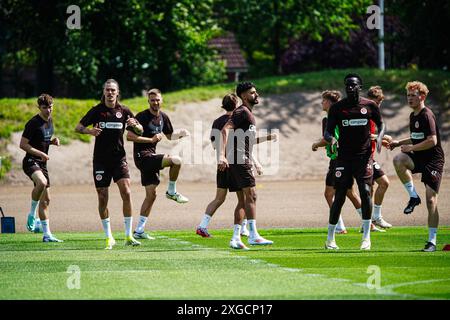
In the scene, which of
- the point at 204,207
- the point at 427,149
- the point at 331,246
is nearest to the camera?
the point at 427,149

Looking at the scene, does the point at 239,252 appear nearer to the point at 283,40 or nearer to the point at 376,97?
the point at 376,97

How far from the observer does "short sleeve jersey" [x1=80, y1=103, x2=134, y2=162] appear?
15.4 meters

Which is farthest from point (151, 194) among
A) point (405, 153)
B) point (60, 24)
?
point (60, 24)

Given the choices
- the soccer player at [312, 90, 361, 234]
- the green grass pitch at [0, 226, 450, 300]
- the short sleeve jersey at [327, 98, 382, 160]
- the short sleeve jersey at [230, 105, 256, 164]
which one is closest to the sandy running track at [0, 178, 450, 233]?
the soccer player at [312, 90, 361, 234]

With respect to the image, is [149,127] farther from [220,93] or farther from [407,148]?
[220,93]

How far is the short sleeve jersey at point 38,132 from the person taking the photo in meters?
16.9

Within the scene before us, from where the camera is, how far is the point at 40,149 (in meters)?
17.1

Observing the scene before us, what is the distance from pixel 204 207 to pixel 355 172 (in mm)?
10572

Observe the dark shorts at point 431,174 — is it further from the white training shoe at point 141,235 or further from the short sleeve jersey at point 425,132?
the white training shoe at point 141,235

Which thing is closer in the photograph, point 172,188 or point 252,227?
point 252,227

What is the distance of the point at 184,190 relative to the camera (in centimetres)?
3030

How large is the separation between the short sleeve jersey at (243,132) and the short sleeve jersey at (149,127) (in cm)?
258

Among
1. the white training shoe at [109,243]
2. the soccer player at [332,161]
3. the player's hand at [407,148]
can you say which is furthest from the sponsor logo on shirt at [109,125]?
the player's hand at [407,148]

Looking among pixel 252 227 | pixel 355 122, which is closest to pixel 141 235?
pixel 252 227
